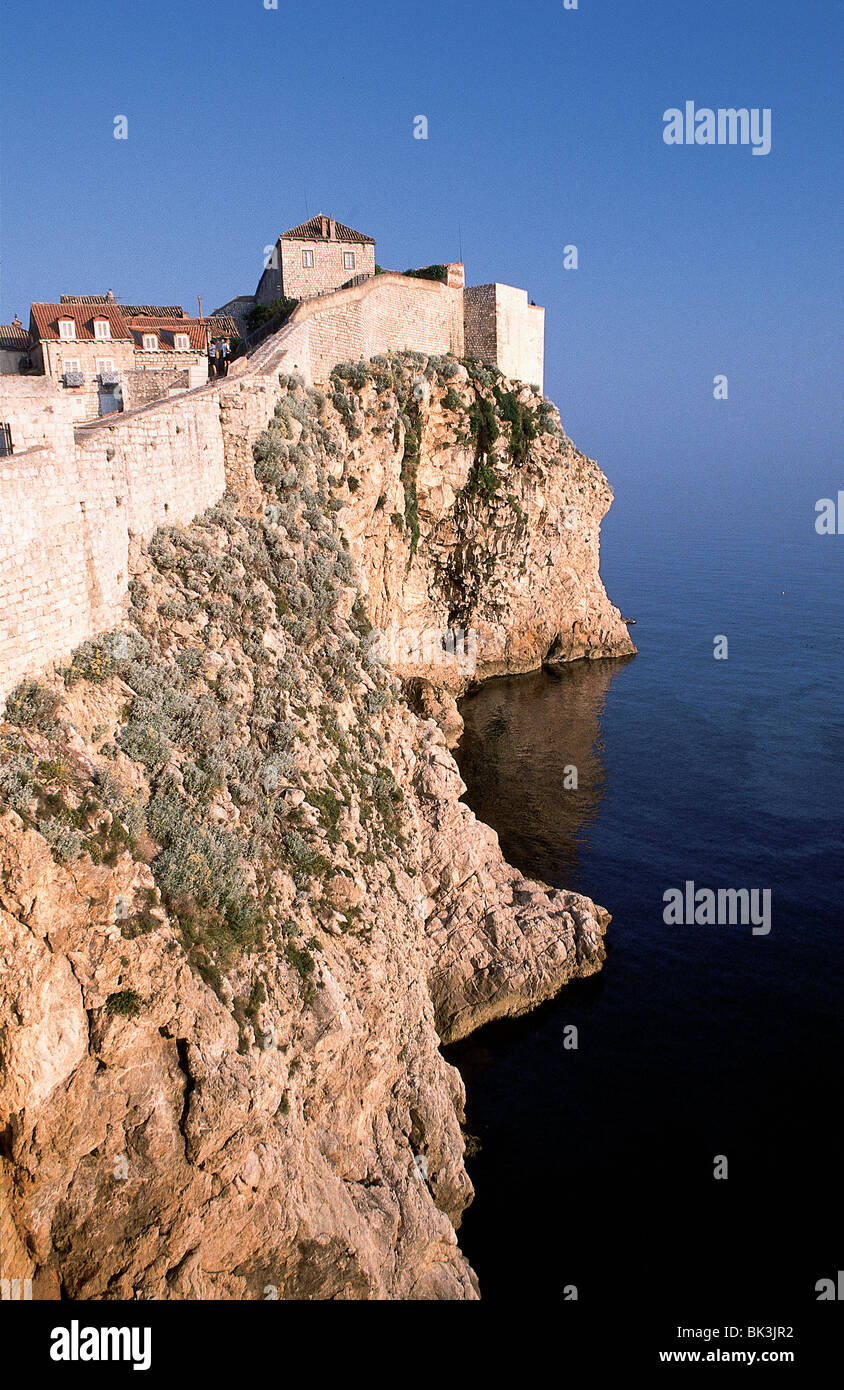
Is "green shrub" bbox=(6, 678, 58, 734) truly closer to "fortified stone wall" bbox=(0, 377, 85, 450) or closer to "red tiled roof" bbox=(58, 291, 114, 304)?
"fortified stone wall" bbox=(0, 377, 85, 450)

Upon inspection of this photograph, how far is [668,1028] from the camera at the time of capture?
2180cm

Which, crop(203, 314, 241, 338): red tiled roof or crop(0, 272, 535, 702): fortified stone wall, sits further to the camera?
crop(203, 314, 241, 338): red tiled roof

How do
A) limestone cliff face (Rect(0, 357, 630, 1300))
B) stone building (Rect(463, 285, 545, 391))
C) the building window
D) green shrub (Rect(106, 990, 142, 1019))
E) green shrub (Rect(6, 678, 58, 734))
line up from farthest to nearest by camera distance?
stone building (Rect(463, 285, 545, 391))
the building window
green shrub (Rect(6, 678, 58, 734))
green shrub (Rect(106, 990, 142, 1019))
limestone cliff face (Rect(0, 357, 630, 1300))

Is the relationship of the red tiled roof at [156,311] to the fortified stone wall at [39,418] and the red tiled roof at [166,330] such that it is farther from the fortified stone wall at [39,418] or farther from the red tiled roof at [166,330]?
the fortified stone wall at [39,418]

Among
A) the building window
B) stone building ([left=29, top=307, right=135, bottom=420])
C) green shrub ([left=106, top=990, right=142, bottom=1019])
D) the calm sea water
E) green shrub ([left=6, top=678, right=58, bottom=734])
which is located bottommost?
the calm sea water

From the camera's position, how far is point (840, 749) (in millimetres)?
38250

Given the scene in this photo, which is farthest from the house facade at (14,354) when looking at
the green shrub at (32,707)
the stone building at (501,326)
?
the green shrub at (32,707)

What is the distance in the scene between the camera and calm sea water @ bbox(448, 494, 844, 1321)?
16.5 metres

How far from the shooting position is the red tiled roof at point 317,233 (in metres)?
42.6

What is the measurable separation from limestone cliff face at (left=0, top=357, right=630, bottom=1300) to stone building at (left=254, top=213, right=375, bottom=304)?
1982 centimetres

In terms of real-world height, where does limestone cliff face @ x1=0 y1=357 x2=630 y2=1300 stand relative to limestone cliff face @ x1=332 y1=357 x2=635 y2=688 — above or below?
below

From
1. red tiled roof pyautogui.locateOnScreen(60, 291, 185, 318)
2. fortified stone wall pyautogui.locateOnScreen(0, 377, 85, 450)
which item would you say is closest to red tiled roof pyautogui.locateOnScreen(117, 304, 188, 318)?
red tiled roof pyautogui.locateOnScreen(60, 291, 185, 318)

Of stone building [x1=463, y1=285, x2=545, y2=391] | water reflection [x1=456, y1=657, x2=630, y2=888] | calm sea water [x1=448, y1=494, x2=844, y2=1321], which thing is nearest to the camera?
calm sea water [x1=448, y1=494, x2=844, y2=1321]
